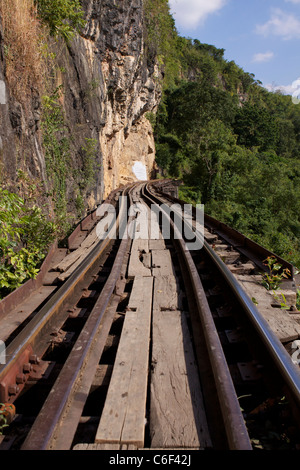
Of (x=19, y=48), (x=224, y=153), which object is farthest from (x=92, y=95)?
(x=224, y=153)

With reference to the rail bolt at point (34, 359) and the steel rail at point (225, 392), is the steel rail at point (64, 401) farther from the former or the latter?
the steel rail at point (225, 392)

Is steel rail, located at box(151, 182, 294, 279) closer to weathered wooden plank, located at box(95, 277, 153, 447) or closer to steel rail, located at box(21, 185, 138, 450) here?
weathered wooden plank, located at box(95, 277, 153, 447)

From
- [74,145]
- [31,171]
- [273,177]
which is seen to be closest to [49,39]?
[74,145]

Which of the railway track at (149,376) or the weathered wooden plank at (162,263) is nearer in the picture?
the railway track at (149,376)

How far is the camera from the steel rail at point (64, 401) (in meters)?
1.72

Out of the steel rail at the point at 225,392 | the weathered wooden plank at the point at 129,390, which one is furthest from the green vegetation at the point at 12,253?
the steel rail at the point at 225,392

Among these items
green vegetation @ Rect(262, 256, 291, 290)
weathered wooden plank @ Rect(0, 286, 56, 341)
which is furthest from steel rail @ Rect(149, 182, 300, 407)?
weathered wooden plank @ Rect(0, 286, 56, 341)

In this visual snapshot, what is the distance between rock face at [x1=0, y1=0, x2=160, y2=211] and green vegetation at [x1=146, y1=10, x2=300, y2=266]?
23.3 ft

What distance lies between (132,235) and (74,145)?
5047 millimetres

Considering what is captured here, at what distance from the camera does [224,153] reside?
1389 inches

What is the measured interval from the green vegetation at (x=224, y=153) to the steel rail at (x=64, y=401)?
770 centimetres

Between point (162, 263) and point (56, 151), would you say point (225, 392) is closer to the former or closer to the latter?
point (162, 263)
